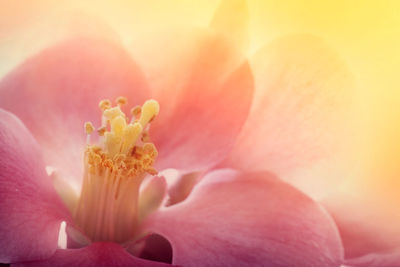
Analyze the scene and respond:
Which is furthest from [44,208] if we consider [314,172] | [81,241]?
[314,172]

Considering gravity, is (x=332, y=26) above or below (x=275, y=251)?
above

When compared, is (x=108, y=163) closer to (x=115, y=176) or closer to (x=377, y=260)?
(x=115, y=176)

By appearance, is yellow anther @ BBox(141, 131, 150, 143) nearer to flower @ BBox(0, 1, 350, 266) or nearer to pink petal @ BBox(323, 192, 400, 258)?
flower @ BBox(0, 1, 350, 266)

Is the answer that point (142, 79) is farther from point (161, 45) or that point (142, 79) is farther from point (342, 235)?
point (342, 235)

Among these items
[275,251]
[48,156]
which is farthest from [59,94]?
[275,251]

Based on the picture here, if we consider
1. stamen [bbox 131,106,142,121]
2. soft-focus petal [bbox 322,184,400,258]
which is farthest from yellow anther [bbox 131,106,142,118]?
soft-focus petal [bbox 322,184,400,258]
